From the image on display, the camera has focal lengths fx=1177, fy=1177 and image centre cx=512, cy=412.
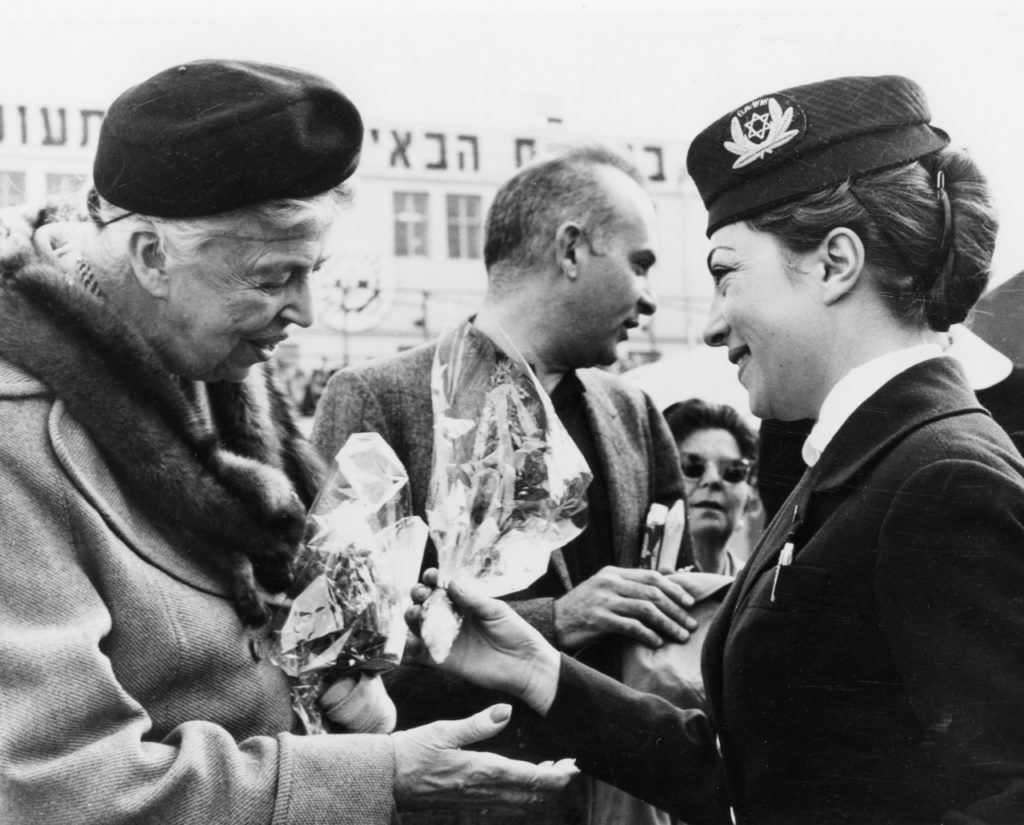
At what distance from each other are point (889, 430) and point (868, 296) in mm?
274

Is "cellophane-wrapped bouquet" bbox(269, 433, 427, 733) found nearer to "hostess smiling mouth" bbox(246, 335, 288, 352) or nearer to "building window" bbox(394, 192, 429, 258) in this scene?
"hostess smiling mouth" bbox(246, 335, 288, 352)

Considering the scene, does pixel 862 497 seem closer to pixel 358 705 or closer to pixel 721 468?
pixel 358 705

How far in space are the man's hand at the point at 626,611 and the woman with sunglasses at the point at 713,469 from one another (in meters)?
1.85

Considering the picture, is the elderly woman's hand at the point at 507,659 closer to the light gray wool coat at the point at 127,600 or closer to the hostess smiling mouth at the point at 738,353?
the light gray wool coat at the point at 127,600

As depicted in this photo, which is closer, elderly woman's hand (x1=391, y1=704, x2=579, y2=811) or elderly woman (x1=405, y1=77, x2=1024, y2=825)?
elderly woman (x1=405, y1=77, x2=1024, y2=825)

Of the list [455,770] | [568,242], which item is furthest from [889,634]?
[568,242]

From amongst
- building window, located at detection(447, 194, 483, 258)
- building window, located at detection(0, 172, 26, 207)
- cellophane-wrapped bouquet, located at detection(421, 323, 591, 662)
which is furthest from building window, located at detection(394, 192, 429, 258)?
cellophane-wrapped bouquet, located at detection(421, 323, 591, 662)

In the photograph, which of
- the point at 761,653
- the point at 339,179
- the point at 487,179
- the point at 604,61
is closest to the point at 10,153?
the point at 487,179

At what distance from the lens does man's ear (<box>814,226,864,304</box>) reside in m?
2.29

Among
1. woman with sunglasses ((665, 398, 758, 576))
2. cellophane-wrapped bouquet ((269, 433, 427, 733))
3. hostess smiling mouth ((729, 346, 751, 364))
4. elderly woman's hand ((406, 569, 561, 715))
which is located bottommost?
woman with sunglasses ((665, 398, 758, 576))

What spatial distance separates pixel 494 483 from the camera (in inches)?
106

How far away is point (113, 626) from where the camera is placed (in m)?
2.11

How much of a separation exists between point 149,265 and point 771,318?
1282 mm

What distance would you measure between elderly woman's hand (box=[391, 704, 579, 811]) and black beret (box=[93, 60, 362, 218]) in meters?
1.13
